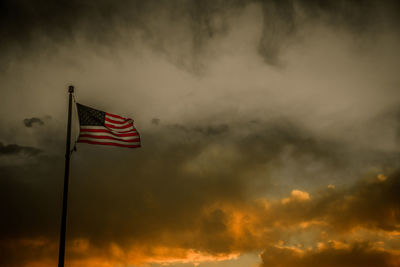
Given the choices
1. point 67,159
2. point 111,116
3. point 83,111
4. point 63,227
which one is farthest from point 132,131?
point 63,227

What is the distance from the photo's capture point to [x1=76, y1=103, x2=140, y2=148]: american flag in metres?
21.9

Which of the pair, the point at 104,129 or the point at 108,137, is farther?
the point at 108,137

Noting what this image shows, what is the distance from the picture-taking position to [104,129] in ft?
73.6

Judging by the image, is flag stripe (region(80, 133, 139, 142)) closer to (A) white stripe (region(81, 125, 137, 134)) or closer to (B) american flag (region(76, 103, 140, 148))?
(B) american flag (region(76, 103, 140, 148))

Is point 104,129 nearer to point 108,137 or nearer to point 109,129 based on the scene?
point 109,129

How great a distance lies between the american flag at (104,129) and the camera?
2188cm

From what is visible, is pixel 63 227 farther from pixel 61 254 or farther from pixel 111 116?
pixel 111 116

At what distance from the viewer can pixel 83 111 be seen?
22.1 m

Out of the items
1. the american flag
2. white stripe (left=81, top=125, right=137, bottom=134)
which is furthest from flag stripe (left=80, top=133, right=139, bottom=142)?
white stripe (left=81, top=125, right=137, bottom=134)

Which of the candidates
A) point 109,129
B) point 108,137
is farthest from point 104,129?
point 108,137

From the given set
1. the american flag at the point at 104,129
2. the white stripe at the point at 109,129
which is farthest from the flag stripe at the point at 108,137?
the white stripe at the point at 109,129

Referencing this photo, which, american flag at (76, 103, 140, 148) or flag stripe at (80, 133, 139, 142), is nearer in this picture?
american flag at (76, 103, 140, 148)

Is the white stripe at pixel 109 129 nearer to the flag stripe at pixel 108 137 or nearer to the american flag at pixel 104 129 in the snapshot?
the american flag at pixel 104 129

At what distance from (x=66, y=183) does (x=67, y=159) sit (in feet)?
4.04
